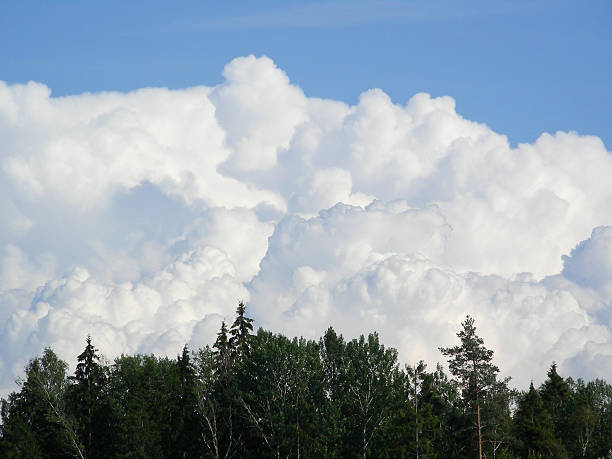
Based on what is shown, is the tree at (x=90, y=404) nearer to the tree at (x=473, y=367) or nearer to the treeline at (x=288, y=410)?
the treeline at (x=288, y=410)

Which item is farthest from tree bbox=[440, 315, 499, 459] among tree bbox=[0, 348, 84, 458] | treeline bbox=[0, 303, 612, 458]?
tree bbox=[0, 348, 84, 458]

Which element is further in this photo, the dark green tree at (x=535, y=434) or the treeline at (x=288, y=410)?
the dark green tree at (x=535, y=434)

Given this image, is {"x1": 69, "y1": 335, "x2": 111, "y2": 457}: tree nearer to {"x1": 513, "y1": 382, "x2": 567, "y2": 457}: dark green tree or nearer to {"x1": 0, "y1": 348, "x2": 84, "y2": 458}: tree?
{"x1": 0, "y1": 348, "x2": 84, "y2": 458}: tree

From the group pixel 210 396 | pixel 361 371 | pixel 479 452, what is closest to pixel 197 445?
pixel 210 396

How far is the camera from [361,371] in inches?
3969

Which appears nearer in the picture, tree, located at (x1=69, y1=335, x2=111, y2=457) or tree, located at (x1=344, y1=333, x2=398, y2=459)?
tree, located at (x1=344, y1=333, x2=398, y2=459)

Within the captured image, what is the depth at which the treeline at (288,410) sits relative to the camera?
87812mm

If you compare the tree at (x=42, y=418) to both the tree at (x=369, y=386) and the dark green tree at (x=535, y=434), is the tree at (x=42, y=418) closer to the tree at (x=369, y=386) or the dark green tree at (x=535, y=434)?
the tree at (x=369, y=386)

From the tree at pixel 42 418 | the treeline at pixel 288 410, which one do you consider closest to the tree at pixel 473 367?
the treeline at pixel 288 410

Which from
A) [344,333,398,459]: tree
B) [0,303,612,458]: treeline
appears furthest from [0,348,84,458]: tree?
[344,333,398,459]: tree

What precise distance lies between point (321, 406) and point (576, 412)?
39.2 m

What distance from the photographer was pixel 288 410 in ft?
322

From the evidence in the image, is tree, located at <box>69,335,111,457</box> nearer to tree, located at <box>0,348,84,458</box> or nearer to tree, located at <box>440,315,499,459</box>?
tree, located at <box>0,348,84,458</box>

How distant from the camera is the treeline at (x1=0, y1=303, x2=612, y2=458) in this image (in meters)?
87.8
